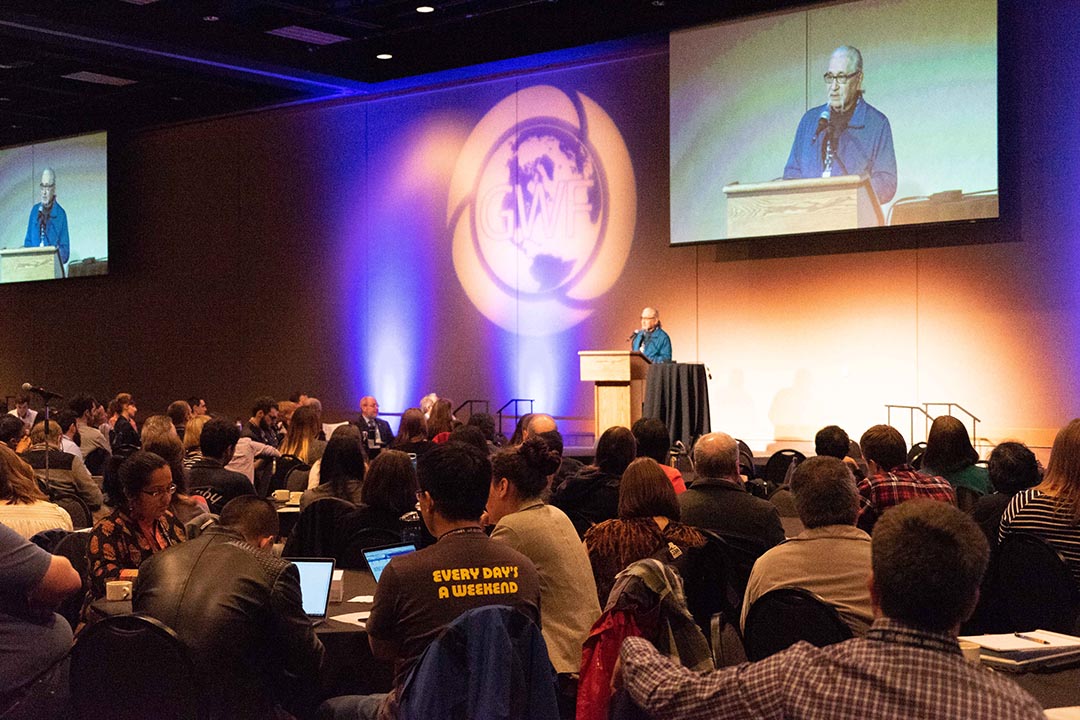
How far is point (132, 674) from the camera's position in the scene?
2.95 meters

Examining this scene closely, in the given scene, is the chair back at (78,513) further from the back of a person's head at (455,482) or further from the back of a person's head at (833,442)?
the back of a person's head at (833,442)

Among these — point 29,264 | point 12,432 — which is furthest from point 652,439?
point 29,264

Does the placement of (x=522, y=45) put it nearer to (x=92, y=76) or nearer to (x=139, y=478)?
(x=92, y=76)

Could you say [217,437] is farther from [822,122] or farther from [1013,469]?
[822,122]

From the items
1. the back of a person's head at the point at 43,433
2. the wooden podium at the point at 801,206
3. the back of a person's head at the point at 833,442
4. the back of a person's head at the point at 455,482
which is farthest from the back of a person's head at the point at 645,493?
the wooden podium at the point at 801,206

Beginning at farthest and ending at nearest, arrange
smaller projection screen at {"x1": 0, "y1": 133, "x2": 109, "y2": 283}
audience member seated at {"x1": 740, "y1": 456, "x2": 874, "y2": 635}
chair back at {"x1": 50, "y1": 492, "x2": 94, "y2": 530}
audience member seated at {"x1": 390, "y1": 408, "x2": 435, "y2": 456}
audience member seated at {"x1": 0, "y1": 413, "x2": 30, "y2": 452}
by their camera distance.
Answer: smaller projection screen at {"x1": 0, "y1": 133, "x2": 109, "y2": 283} → audience member seated at {"x1": 390, "y1": 408, "x2": 435, "y2": 456} → audience member seated at {"x1": 0, "y1": 413, "x2": 30, "y2": 452} → chair back at {"x1": 50, "y1": 492, "x2": 94, "y2": 530} → audience member seated at {"x1": 740, "y1": 456, "x2": 874, "y2": 635}

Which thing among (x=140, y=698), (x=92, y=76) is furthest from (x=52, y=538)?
(x=92, y=76)

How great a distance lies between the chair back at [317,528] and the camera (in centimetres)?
546

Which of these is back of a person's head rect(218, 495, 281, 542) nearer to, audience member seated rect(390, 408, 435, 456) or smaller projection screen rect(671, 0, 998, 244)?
audience member seated rect(390, 408, 435, 456)

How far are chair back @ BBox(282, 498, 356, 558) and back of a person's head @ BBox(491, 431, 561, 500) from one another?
1.65 m

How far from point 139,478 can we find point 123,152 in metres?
16.8

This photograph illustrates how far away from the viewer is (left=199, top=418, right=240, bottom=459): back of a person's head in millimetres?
6195

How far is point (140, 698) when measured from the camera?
2.95m

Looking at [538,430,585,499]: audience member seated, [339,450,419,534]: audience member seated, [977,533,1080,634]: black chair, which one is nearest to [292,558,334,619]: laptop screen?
[339,450,419,534]: audience member seated
